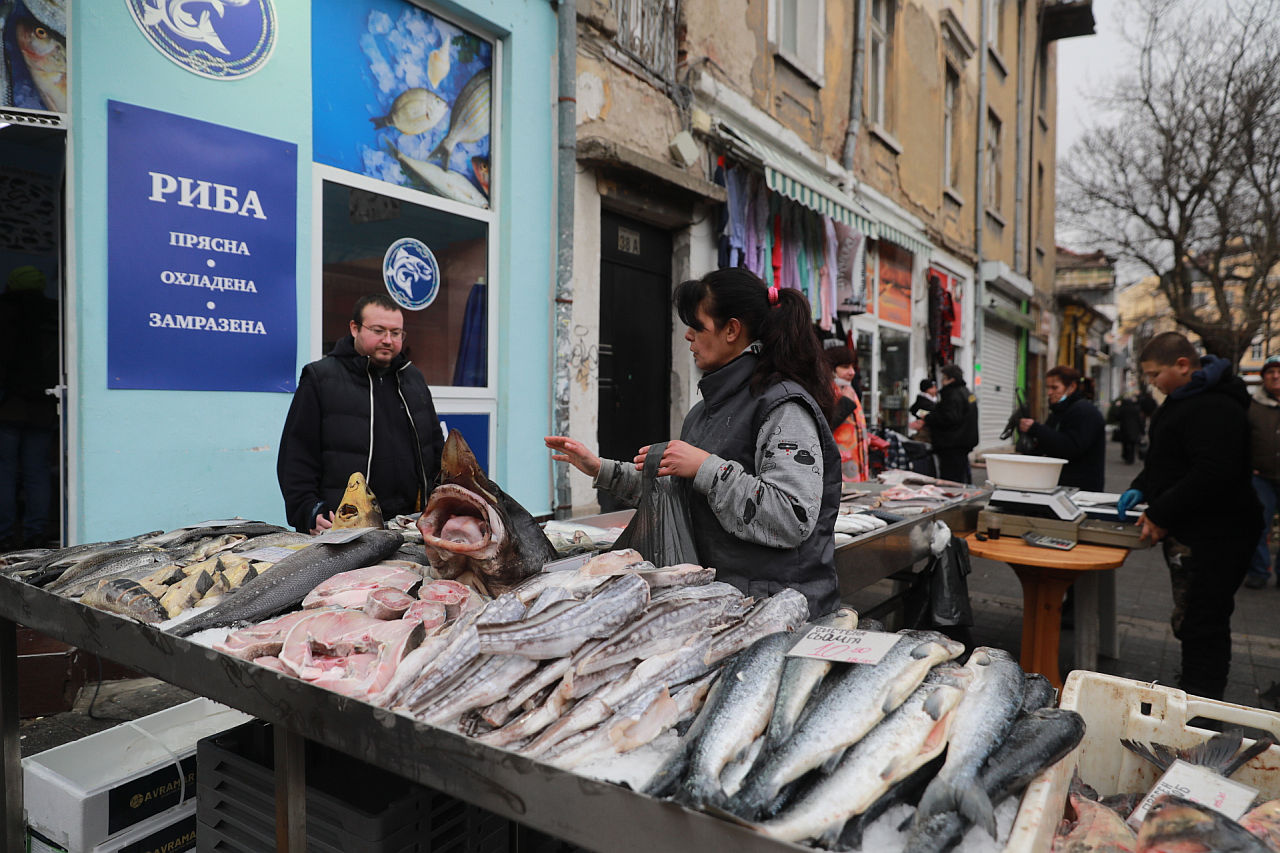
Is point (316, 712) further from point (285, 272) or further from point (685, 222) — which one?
point (685, 222)

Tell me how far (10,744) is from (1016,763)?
9.11ft

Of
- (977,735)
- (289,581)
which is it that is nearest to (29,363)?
(289,581)

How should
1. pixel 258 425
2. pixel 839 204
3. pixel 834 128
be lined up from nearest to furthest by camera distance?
pixel 258 425, pixel 839 204, pixel 834 128

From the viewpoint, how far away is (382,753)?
4.45 feet

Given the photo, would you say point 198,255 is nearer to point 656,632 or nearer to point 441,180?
point 441,180

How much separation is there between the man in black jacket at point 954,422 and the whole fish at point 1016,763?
757cm

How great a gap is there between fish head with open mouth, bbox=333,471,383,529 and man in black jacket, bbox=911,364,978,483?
23.3 ft

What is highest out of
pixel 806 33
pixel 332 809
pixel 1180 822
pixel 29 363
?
pixel 806 33

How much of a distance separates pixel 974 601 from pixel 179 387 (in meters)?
6.04

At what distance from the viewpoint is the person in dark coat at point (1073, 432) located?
18.4 feet

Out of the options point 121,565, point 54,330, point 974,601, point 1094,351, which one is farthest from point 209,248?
point 1094,351

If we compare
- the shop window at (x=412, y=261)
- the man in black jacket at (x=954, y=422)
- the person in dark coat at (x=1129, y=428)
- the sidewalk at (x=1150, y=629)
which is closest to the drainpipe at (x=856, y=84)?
the man in black jacket at (x=954, y=422)

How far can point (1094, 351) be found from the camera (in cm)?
3781

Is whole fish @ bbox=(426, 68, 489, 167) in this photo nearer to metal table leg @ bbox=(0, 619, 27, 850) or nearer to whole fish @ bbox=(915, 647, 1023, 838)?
metal table leg @ bbox=(0, 619, 27, 850)
